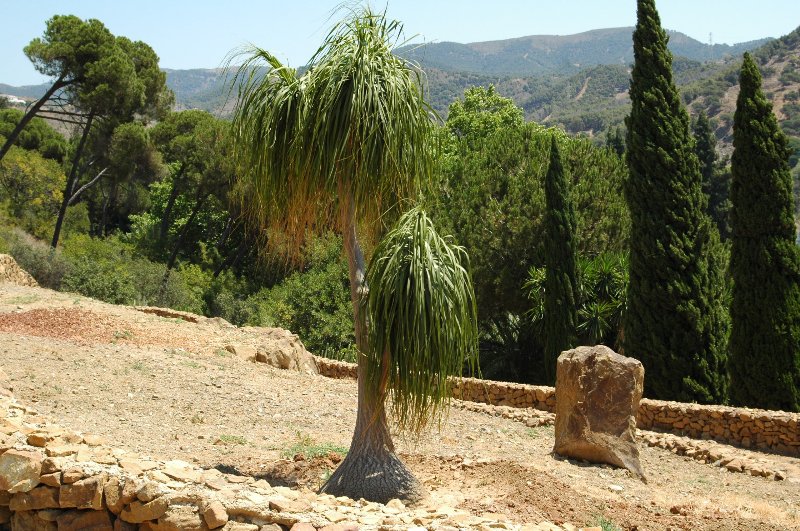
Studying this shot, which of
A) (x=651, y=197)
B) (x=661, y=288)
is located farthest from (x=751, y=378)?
(x=651, y=197)

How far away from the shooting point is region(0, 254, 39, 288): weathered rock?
19312mm

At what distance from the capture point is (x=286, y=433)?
1015 centimetres

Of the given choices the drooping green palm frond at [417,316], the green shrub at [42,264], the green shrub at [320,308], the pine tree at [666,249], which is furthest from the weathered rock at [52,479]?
the green shrub at [42,264]

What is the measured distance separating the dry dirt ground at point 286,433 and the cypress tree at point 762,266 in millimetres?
3148

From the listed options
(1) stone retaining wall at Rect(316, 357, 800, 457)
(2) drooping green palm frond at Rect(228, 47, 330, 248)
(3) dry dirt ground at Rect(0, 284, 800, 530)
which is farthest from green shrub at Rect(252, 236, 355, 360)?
(2) drooping green palm frond at Rect(228, 47, 330, 248)

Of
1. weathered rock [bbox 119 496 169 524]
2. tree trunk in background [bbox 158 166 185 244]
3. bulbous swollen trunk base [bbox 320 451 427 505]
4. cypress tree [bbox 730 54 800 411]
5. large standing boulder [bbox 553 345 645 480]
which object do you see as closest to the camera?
weathered rock [bbox 119 496 169 524]

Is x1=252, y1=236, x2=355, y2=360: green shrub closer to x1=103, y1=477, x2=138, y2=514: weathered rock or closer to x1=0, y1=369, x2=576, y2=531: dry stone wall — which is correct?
x1=0, y1=369, x2=576, y2=531: dry stone wall

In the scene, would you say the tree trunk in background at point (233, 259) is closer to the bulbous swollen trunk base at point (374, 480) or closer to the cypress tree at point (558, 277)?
the cypress tree at point (558, 277)

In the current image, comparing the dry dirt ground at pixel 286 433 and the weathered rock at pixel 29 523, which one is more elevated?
the weathered rock at pixel 29 523

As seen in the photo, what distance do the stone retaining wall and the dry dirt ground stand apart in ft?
2.09

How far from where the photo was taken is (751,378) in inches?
610

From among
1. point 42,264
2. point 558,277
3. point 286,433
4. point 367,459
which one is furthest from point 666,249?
point 42,264

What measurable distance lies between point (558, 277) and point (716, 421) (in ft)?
20.5

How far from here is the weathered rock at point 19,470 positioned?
20.4ft
